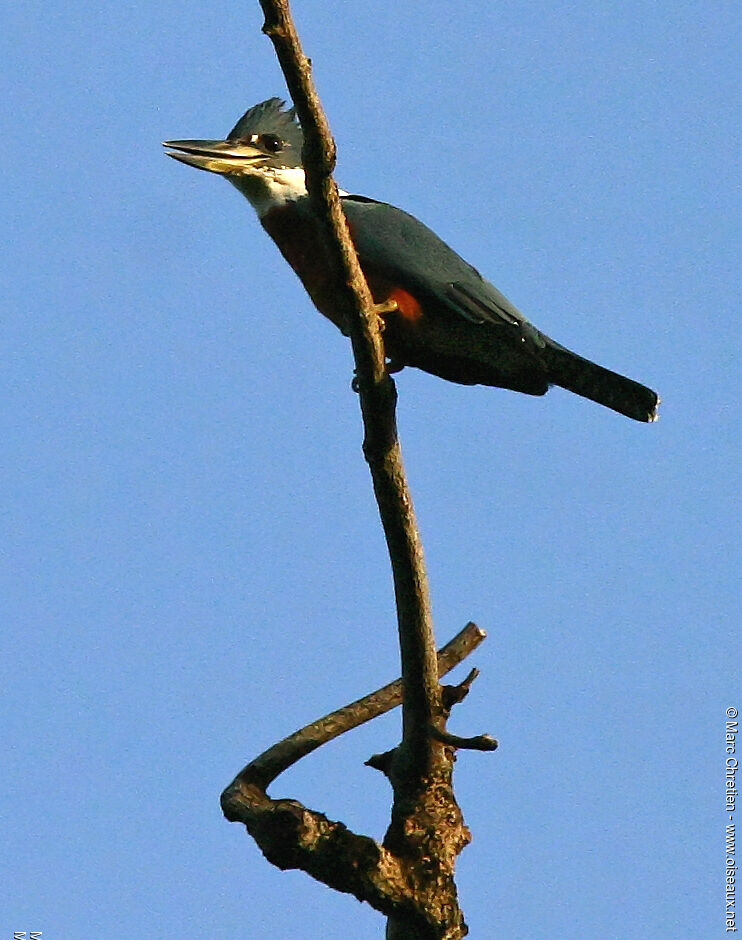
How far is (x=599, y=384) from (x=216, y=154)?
2.79 meters

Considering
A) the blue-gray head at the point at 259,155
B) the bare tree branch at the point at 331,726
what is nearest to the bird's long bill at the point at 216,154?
the blue-gray head at the point at 259,155

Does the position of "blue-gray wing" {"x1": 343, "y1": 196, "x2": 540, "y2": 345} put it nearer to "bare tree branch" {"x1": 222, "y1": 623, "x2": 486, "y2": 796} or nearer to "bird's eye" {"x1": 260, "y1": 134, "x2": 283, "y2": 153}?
"bird's eye" {"x1": 260, "y1": 134, "x2": 283, "y2": 153}

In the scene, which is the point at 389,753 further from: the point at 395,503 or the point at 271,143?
the point at 271,143

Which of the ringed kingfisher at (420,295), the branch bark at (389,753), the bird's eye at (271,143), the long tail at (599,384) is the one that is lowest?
the branch bark at (389,753)

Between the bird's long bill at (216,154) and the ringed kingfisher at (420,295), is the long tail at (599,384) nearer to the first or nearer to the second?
the ringed kingfisher at (420,295)

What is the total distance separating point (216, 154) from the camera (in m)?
7.38

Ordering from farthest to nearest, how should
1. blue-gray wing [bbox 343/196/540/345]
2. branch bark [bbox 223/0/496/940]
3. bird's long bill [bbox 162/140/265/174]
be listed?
bird's long bill [bbox 162/140/265/174] → blue-gray wing [bbox 343/196/540/345] → branch bark [bbox 223/0/496/940]

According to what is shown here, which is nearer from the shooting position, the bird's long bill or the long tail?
the long tail

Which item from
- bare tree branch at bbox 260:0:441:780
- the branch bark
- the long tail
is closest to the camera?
the branch bark

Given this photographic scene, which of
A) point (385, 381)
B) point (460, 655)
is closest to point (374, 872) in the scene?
point (460, 655)

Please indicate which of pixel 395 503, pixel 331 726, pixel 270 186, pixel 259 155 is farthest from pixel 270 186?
pixel 331 726

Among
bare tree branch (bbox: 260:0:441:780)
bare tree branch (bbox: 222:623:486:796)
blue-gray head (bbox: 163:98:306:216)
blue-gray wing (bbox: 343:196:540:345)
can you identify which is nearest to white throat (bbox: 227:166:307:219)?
blue-gray head (bbox: 163:98:306:216)

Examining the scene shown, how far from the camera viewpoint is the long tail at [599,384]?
5.96 metres

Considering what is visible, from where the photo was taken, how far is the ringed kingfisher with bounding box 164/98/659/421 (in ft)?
20.7
